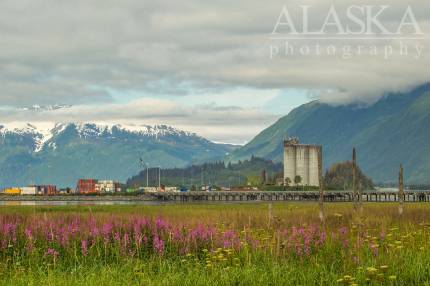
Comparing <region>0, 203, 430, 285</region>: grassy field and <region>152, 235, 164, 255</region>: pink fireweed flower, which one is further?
<region>152, 235, 164, 255</region>: pink fireweed flower

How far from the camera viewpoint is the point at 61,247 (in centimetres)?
3322

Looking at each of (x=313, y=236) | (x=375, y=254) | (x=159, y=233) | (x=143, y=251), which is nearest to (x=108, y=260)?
(x=143, y=251)

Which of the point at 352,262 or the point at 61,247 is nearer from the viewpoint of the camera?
the point at 352,262

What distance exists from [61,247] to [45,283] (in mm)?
10686

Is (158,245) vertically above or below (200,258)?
above

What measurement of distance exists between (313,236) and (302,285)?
32.4ft

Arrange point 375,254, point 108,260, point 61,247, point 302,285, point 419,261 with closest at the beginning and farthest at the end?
1. point 302,285
2. point 419,261
3. point 375,254
4. point 108,260
5. point 61,247

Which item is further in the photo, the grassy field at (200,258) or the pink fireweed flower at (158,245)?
the pink fireweed flower at (158,245)

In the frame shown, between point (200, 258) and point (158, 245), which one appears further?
point (200, 258)

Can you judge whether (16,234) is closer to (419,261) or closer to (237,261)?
(237,261)

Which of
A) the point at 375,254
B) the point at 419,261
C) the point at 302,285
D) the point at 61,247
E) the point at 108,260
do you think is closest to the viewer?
the point at 302,285

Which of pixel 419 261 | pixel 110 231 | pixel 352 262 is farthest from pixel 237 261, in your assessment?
pixel 110 231

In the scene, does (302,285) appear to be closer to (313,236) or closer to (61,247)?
(313,236)

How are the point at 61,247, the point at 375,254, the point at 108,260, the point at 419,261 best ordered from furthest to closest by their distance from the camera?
1. the point at 61,247
2. the point at 108,260
3. the point at 375,254
4. the point at 419,261
